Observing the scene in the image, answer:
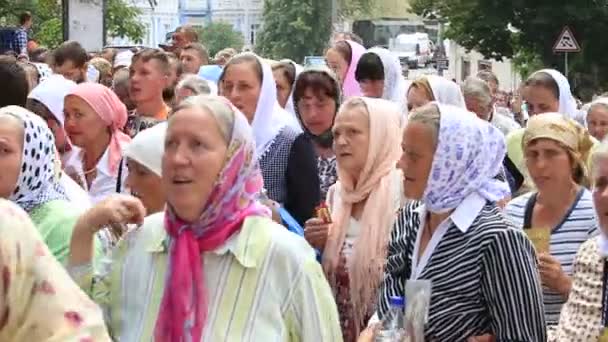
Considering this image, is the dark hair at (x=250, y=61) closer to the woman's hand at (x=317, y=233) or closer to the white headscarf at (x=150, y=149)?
the woman's hand at (x=317, y=233)

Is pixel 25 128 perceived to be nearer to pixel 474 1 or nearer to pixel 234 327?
pixel 234 327

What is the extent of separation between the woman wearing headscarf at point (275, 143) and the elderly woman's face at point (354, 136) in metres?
0.78

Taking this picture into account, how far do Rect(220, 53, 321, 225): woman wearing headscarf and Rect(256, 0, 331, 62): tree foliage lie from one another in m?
57.2

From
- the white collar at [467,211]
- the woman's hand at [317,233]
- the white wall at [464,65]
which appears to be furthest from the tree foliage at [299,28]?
the white collar at [467,211]

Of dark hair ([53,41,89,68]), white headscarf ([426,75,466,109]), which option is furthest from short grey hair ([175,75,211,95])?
dark hair ([53,41,89,68])

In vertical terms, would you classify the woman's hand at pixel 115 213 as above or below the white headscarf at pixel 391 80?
below

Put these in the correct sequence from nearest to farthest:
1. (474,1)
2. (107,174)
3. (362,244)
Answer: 1. (362,244)
2. (107,174)
3. (474,1)

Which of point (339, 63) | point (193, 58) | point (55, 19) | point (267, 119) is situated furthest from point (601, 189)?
point (55, 19)

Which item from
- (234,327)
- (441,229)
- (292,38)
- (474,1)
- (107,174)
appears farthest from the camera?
(292,38)

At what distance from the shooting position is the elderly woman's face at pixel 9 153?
5.11m

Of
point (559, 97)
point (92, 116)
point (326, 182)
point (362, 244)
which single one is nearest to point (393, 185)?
point (362, 244)

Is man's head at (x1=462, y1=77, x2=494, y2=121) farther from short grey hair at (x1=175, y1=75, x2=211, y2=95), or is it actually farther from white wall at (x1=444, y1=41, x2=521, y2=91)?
white wall at (x1=444, y1=41, x2=521, y2=91)

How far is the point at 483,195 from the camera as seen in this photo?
4.90 m

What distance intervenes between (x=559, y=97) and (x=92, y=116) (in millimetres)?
3604
